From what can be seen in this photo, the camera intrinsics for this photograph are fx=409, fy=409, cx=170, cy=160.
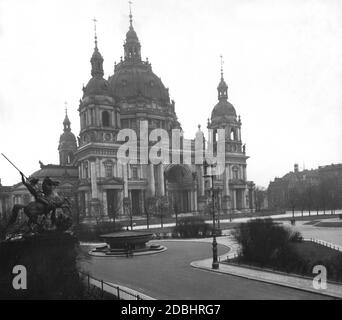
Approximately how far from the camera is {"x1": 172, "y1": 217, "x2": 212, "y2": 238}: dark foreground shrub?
4428 cm

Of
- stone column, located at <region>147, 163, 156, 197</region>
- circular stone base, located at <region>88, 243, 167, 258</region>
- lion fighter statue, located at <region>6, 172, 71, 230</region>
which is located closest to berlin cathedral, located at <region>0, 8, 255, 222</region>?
stone column, located at <region>147, 163, 156, 197</region>

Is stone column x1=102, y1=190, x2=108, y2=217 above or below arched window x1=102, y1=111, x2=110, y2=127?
below

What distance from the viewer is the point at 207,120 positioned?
10088cm

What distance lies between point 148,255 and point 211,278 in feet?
34.2

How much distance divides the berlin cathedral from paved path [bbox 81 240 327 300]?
37348 millimetres

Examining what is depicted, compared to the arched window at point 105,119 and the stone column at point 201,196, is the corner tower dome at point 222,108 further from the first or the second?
the arched window at point 105,119

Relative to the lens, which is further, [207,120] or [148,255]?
[207,120]

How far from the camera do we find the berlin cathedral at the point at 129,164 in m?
74.6

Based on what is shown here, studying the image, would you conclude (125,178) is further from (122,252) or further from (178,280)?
(178,280)

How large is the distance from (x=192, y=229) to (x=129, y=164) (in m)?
37.3

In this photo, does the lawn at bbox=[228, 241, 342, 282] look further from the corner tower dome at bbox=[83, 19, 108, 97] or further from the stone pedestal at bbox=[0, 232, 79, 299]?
the corner tower dome at bbox=[83, 19, 108, 97]

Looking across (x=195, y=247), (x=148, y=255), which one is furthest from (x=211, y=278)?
(x=195, y=247)
